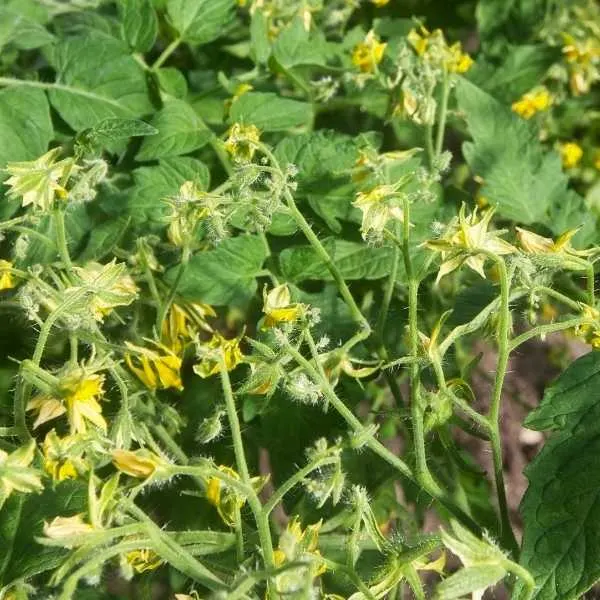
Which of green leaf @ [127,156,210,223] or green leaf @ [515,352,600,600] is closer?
green leaf @ [515,352,600,600]

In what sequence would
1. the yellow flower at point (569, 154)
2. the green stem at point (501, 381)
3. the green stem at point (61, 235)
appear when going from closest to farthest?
the green stem at point (501, 381)
the green stem at point (61, 235)
the yellow flower at point (569, 154)

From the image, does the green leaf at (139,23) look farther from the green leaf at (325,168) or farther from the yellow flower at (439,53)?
the yellow flower at (439,53)

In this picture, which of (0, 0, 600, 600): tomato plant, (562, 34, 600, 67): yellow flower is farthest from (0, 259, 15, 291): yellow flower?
(562, 34, 600, 67): yellow flower

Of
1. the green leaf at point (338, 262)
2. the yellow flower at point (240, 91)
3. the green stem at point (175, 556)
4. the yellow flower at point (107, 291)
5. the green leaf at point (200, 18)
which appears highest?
the green leaf at point (200, 18)

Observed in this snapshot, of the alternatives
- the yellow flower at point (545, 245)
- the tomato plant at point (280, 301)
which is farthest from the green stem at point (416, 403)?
the yellow flower at point (545, 245)

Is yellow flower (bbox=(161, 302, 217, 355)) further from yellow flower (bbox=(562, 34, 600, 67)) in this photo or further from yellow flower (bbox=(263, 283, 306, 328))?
yellow flower (bbox=(562, 34, 600, 67))

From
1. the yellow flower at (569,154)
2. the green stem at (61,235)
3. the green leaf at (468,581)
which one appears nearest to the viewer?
the green leaf at (468,581)
